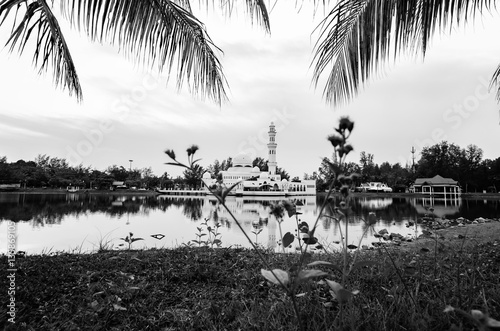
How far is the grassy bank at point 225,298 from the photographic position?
138 cm

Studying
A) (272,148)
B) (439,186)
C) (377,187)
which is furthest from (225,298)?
(377,187)

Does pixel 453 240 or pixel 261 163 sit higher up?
pixel 261 163

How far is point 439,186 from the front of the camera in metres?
39.5

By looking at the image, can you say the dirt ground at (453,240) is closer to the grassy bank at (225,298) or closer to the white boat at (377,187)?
the grassy bank at (225,298)

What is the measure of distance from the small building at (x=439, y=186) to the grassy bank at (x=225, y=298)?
41.2 m

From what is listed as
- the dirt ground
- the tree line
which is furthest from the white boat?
the dirt ground

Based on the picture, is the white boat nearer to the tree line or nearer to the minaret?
the tree line

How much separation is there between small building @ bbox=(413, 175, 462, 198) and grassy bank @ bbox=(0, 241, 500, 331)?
4122 centimetres

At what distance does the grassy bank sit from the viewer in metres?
1.38

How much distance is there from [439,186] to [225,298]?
4523 cm

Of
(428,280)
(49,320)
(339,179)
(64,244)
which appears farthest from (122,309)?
(64,244)

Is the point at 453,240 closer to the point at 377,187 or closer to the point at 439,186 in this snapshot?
the point at 439,186

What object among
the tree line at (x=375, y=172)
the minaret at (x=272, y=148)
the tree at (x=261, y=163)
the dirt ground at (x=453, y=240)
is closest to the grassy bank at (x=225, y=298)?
the dirt ground at (x=453, y=240)

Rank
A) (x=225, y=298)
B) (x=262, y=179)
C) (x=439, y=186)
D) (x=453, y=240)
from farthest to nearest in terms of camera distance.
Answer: (x=262, y=179)
(x=439, y=186)
(x=453, y=240)
(x=225, y=298)
